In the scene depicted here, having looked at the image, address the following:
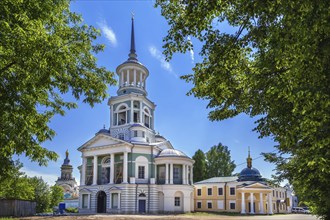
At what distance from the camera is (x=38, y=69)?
7609 millimetres

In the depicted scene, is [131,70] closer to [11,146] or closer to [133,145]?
[133,145]

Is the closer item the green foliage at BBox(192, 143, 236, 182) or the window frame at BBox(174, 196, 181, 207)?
the window frame at BBox(174, 196, 181, 207)

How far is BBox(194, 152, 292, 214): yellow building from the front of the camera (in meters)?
45.0

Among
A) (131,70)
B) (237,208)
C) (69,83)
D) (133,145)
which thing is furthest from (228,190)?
(69,83)

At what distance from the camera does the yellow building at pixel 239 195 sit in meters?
45.0

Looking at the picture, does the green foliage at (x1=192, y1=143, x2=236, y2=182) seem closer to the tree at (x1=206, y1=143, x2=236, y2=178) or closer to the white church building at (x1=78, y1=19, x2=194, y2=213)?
the tree at (x1=206, y1=143, x2=236, y2=178)

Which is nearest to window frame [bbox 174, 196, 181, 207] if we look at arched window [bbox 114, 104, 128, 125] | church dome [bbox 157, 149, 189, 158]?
church dome [bbox 157, 149, 189, 158]

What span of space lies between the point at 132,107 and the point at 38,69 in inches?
1395

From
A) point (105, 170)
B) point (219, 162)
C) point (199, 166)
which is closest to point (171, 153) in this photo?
point (105, 170)

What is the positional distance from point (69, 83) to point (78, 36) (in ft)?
4.78

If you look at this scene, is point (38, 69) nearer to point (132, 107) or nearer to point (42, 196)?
point (132, 107)

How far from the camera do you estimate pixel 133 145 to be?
39562mm

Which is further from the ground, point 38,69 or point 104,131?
point 104,131

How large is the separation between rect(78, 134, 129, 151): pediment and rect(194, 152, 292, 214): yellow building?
699 inches
